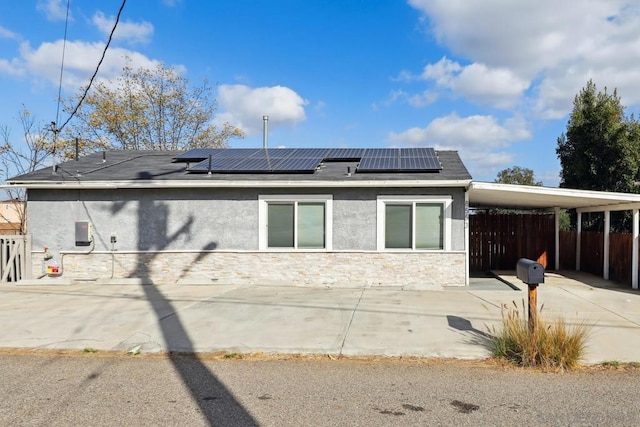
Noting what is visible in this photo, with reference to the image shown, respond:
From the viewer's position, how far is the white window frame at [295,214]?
466 inches

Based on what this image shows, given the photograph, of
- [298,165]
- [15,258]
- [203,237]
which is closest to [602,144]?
[298,165]

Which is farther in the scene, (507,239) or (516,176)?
(516,176)

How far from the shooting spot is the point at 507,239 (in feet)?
52.0

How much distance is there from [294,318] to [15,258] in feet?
28.0

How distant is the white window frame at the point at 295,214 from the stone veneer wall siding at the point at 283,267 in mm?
181

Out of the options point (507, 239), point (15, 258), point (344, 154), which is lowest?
point (15, 258)

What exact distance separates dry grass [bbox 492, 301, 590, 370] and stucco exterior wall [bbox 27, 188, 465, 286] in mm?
5783

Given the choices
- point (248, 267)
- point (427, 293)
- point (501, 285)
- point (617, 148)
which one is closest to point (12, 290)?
point (248, 267)

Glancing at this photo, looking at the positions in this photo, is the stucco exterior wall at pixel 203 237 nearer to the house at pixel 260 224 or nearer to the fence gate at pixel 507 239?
the house at pixel 260 224

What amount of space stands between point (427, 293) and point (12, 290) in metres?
9.72

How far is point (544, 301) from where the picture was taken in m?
9.55

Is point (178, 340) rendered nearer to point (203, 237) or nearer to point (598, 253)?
point (203, 237)

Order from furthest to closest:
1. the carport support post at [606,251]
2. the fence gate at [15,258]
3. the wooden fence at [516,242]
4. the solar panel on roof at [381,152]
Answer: the wooden fence at [516,242], the solar panel on roof at [381,152], the carport support post at [606,251], the fence gate at [15,258]

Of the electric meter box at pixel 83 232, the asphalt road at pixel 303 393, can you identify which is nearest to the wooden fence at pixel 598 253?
the asphalt road at pixel 303 393
